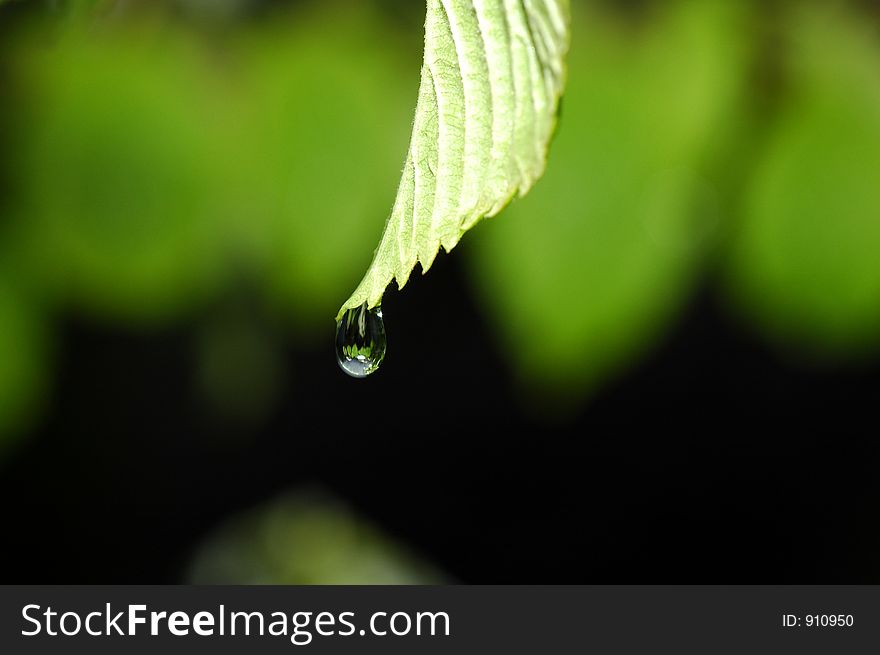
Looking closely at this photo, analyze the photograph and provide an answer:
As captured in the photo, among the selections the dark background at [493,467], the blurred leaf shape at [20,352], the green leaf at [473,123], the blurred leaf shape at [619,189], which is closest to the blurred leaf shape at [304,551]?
the dark background at [493,467]

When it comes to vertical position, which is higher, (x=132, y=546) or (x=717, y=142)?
(x=717, y=142)

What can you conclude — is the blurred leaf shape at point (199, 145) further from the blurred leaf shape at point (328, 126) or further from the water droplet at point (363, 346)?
the water droplet at point (363, 346)

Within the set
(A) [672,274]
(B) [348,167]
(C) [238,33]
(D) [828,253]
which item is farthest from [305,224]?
(D) [828,253]

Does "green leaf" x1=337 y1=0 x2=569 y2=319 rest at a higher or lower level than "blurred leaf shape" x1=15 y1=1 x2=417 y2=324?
lower

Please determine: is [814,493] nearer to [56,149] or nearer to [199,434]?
[199,434]

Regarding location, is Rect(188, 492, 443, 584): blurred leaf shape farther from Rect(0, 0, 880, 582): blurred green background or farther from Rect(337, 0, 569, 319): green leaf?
Rect(337, 0, 569, 319): green leaf

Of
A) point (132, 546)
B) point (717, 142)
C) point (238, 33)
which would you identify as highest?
point (238, 33)

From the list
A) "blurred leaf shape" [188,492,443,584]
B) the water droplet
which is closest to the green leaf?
the water droplet
